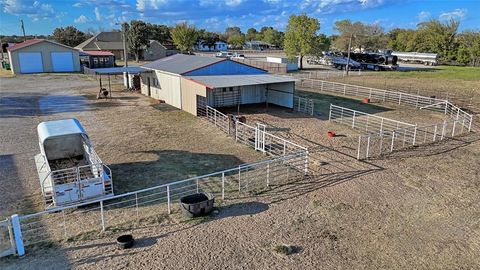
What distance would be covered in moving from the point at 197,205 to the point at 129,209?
2.07 meters

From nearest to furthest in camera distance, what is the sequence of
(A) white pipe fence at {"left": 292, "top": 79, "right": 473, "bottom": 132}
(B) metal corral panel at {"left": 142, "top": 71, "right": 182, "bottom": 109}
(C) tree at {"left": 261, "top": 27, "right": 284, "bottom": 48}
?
(A) white pipe fence at {"left": 292, "top": 79, "right": 473, "bottom": 132}, (B) metal corral panel at {"left": 142, "top": 71, "right": 182, "bottom": 109}, (C) tree at {"left": 261, "top": 27, "right": 284, "bottom": 48}

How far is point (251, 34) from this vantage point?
154625 mm

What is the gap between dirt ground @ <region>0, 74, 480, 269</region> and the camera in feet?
25.3

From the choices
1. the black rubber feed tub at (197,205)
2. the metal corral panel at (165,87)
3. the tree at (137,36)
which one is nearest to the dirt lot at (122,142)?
the metal corral panel at (165,87)

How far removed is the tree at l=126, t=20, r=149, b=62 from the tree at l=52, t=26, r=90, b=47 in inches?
787

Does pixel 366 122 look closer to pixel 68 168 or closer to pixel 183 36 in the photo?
pixel 68 168

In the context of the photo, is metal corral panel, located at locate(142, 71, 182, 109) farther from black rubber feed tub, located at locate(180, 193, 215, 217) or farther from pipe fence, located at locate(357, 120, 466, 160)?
black rubber feed tub, located at locate(180, 193, 215, 217)

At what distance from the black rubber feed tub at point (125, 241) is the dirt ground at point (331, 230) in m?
0.14

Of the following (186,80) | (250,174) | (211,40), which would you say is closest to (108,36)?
(211,40)

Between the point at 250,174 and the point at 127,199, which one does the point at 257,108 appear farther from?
the point at 127,199

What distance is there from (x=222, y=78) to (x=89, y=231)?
1600 cm

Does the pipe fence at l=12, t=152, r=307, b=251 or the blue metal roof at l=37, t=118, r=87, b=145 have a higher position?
the blue metal roof at l=37, t=118, r=87, b=145

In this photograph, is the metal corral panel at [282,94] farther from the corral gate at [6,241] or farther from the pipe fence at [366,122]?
the corral gate at [6,241]

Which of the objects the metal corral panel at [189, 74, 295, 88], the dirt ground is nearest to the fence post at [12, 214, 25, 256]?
the dirt ground
